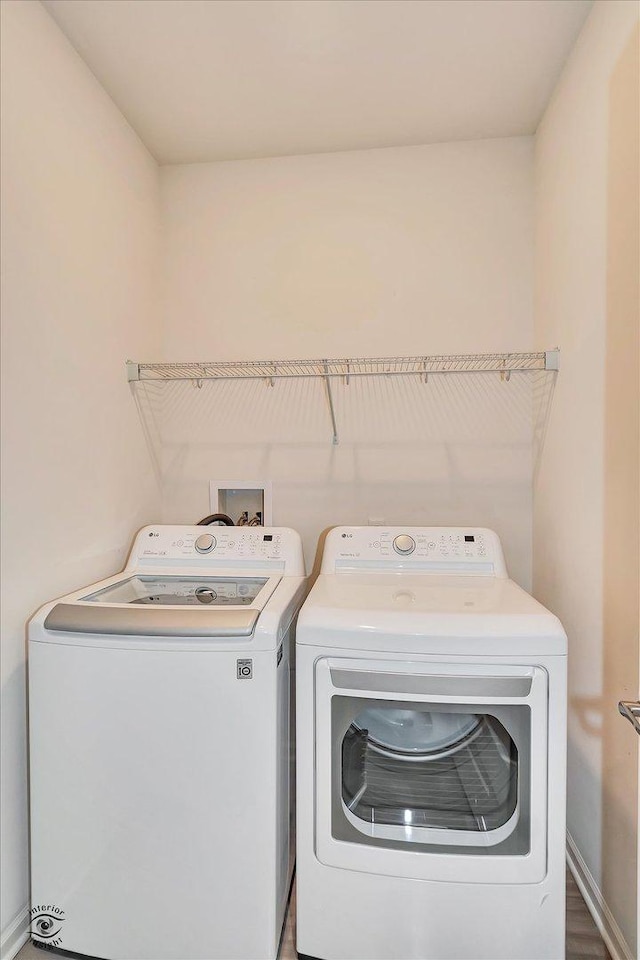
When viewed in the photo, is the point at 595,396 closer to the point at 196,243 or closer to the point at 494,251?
the point at 494,251

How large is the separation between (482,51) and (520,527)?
1.70 m

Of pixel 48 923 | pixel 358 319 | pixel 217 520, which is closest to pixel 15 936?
pixel 48 923

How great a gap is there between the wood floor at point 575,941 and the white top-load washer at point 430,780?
11cm

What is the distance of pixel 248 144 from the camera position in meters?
2.06

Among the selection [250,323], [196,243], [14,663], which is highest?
[196,243]

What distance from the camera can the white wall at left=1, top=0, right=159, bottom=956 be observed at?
130 centimetres

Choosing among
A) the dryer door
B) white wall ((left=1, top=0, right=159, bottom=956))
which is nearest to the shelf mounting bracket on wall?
white wall ((left=1, top=0, right=159, bottom=956))

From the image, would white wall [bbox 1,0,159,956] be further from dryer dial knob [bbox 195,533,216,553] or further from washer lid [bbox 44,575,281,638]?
dryer dial knob [bbox 195,533,216,553]

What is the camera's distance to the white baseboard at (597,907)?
1.24 m

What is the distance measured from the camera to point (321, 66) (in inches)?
64.7

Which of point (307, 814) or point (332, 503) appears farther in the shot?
point (332, 503)

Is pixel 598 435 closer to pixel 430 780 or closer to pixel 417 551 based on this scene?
pixel 417 551

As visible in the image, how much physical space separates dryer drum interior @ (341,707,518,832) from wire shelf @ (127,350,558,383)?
1.20 meters

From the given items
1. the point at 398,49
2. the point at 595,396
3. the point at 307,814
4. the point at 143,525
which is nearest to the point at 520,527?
the point at 595,396
